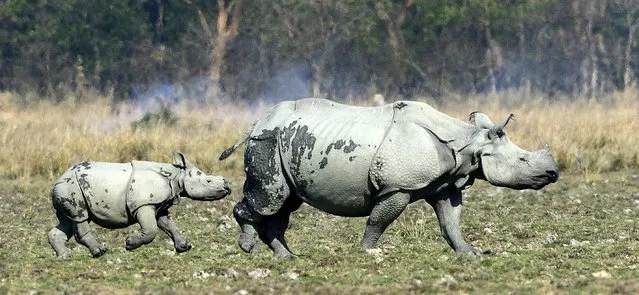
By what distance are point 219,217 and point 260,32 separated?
2803 centimetres

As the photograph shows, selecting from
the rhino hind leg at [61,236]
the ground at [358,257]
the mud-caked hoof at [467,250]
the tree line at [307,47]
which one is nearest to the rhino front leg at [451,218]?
the mud-caked hoof at [467,250]

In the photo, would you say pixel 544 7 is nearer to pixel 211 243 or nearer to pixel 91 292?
pixel 211 243

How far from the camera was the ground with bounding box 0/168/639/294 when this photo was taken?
32.4 ft

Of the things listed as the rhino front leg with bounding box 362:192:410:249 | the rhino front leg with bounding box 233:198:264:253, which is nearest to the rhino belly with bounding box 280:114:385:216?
the rhino front leg with bounding box 362:192:410:249

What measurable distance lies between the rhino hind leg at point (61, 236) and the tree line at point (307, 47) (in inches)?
1159

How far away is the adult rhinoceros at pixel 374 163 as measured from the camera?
1143 centimetres

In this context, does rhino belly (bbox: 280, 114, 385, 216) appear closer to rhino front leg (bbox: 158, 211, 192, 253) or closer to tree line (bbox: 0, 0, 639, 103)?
rhino front leg (bbox: 158, 211, 192, 253)

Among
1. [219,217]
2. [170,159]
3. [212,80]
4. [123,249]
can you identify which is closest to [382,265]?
[123,249]

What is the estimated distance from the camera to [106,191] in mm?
11750

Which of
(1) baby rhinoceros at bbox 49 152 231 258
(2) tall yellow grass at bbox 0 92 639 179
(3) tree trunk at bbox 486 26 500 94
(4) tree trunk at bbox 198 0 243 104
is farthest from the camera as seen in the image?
(3) tree trunk at bbox 486 26 500 94

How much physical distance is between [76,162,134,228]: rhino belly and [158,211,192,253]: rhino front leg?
33 cm

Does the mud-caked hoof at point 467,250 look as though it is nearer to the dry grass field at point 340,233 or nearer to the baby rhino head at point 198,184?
the dry grass field at point 340,233

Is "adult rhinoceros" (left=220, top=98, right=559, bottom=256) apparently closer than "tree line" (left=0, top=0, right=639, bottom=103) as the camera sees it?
Yes

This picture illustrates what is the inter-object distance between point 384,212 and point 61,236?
2.63 metres
